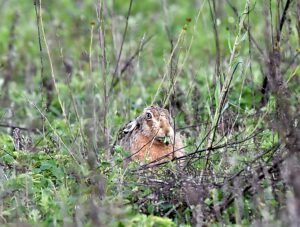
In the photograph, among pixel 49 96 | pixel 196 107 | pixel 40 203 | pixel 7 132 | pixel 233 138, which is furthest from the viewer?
pixel 49 96

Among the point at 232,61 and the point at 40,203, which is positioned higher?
the point at 232,61

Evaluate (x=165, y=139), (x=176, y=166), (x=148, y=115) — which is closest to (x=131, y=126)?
(x=148, y=115)

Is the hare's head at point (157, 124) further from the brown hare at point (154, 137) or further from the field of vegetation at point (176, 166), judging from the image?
the field of vegetation at point (176, 166)

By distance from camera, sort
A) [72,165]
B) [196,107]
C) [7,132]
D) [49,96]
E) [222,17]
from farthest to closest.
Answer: [222,17], [49,96], [7,132], [196,107], [72,165]

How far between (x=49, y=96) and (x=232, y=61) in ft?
11.5

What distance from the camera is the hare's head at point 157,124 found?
6570mm

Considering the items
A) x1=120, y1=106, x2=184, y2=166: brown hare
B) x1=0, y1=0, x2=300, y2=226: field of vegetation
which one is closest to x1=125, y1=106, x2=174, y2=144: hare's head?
x1=120, y1=106, x2=184, y2=166: brown hare

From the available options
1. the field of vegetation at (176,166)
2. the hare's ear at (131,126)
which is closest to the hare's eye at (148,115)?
the hare's ear at (131,126)

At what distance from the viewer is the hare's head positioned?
6.57m

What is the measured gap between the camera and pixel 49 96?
29.7ft

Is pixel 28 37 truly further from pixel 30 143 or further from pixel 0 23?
pixel 30 143

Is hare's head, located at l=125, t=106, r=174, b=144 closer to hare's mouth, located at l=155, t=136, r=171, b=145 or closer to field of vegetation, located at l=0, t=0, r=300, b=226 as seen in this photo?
hare's mouth, located at l=155, t=136, r=171, b=145

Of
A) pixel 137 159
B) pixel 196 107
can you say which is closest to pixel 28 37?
pixel 196 107

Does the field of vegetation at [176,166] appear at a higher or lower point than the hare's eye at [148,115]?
lower
